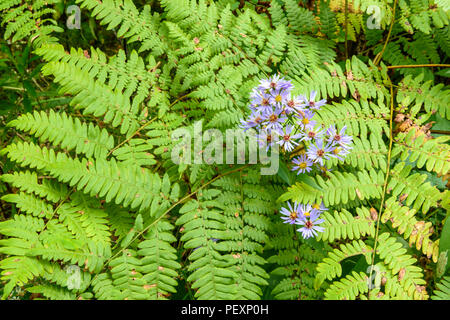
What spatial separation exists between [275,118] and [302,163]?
0.96 ft

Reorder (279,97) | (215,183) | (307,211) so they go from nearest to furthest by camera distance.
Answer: (279,97) → (307,211) → (215,183)

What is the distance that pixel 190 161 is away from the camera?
198cm

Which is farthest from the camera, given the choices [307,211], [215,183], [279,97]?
[215,183]

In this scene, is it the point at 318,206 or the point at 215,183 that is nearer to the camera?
the point at 318,206

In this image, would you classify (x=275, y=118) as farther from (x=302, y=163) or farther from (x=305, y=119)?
(x=302, y=163)

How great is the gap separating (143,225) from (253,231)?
1.94ft

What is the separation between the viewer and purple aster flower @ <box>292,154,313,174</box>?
6.06 ft

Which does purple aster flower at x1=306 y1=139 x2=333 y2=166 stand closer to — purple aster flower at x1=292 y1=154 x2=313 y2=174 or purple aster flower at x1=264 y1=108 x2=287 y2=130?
purple aster flower at x1=292 y1=154 x2=313 y2=174

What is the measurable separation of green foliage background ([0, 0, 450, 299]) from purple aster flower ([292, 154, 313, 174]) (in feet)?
0.20

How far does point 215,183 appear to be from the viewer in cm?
201

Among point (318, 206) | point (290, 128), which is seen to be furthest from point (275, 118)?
point (318, 206)

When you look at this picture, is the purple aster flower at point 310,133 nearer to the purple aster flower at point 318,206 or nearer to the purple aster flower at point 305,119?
the purple aster flower at point 305,119

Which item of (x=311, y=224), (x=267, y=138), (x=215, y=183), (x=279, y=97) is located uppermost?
(x=279, y=97)

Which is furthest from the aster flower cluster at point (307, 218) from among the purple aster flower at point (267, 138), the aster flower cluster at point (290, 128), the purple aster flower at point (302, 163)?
the purple aster flower at point (267, 138)
